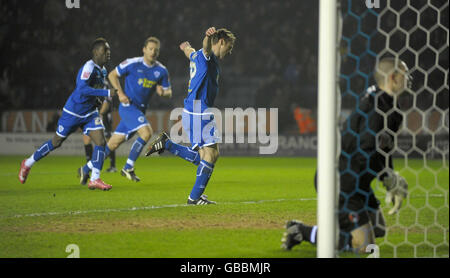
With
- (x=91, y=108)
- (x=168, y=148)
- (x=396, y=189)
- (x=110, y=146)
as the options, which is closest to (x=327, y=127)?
(x=396, y=189)

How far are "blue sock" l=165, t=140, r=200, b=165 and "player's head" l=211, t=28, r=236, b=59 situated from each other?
4.44 feet

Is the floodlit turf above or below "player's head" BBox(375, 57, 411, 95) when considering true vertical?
below

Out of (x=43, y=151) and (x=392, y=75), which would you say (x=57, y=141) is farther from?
(x=392, y=75)

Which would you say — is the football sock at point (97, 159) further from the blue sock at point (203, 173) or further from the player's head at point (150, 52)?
the player's head at point (150, 52)

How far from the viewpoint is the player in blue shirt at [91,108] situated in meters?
7.40

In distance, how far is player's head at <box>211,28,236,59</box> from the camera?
20.2 ft

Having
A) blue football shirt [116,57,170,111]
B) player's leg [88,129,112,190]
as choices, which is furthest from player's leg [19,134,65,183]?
blue football shirt [116,57,170,111]

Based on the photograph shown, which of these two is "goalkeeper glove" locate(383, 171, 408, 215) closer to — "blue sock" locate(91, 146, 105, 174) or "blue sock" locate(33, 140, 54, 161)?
"blue sock" locate(91, 146, 105, 174)

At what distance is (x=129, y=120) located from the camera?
871cm

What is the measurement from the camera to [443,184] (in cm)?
846

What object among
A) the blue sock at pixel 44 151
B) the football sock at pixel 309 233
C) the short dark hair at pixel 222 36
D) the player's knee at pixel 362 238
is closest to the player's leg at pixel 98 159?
the blue sock at pixel 44 151

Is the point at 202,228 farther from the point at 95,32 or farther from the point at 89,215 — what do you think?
the point at 95,32

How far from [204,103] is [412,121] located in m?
8.82

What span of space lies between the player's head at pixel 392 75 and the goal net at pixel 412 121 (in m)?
0.09
